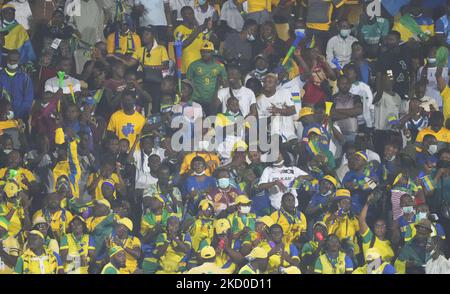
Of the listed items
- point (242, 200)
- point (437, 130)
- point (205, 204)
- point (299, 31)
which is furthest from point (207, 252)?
point (437, 130)

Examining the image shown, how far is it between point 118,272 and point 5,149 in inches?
87.9

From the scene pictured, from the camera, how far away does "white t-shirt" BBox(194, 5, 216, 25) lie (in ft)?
77.9

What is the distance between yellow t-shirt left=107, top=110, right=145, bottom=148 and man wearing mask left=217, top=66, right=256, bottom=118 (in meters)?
1.11

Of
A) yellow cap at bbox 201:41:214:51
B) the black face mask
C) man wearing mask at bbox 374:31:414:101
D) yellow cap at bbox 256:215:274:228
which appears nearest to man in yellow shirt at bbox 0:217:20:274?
yellow cap at bbox 256:215:274:228

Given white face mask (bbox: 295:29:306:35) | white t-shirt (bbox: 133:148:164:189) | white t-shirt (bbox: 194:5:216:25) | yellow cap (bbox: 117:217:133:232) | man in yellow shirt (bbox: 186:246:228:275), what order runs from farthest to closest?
white t-shirt (bbox: 194:5:216:25) → white face mask (bbox: 295:29:306:35) → white t-shirt (bbox: 133:148:164:189) → yellow cap (bbox: 117:217:133:232) → man in yellow shirt (bbox: 186:246:228:275)

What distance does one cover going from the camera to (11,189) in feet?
75.3

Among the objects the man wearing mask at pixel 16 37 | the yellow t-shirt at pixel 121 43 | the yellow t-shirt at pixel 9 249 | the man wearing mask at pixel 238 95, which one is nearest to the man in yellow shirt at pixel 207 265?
the man wearing mask at pixel 238 95

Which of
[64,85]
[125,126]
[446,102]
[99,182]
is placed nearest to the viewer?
[99,182]

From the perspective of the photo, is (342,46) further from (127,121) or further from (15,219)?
(15,219)

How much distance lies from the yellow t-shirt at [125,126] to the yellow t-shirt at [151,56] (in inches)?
30.5

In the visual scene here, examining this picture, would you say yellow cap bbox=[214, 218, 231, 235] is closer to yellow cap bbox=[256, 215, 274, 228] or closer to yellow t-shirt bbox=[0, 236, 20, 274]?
yellow cap bbox=[256, 215, 274, 228]

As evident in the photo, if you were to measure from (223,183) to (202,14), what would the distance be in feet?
7.81

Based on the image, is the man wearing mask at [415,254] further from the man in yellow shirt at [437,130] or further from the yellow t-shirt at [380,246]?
the man in yellow shirt at [437,130]
